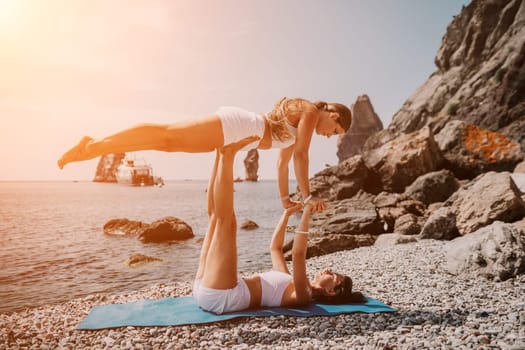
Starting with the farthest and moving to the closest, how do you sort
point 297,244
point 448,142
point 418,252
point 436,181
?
point 448,142 < point 436,181 < point 418,252 < point 297,244

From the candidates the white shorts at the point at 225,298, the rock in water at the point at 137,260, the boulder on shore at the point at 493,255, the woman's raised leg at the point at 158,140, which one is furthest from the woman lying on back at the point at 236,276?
the rock in water at the point at 137,260

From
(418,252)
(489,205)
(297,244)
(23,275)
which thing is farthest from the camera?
(23,275)

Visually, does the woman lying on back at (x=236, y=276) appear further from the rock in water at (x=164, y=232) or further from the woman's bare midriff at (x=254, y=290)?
the rock in water at (x=164, y=232)

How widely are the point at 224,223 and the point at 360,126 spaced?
11615cm

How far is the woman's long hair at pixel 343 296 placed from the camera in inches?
225

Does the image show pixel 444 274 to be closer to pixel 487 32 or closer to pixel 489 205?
pixel 489 205

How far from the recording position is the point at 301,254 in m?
5.09

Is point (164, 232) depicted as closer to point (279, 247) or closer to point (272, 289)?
point (279, 247)

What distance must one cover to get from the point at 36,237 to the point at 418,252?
22.4m

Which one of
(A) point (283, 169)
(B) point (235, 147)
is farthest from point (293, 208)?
(B) point (235, 147)

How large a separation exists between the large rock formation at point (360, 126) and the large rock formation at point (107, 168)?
89438 mm

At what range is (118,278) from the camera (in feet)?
39.7

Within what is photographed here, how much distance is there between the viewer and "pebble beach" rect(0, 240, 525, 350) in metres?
4.36

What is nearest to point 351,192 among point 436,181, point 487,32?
point 436,181
